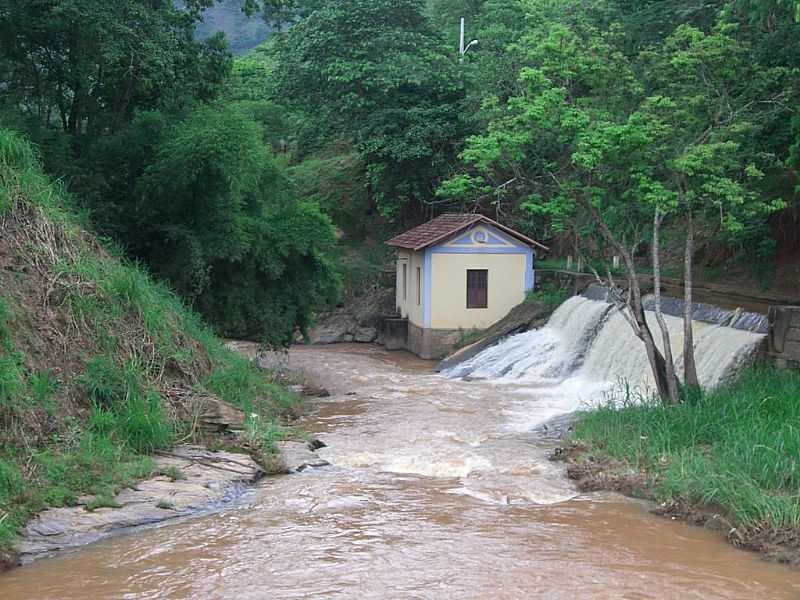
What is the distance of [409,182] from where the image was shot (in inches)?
1193

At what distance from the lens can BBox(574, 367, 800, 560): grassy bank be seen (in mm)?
9727

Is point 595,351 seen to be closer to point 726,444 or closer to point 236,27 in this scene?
point 726,444

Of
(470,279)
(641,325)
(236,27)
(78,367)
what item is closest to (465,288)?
(470,279)

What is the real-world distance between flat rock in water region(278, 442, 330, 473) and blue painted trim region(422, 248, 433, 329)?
1183 centimetres

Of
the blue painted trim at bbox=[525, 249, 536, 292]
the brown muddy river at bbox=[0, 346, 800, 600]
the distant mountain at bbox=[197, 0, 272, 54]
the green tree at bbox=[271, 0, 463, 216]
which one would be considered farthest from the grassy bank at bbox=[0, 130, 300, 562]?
the distant mountain at bbox=[197, 0, 272, 54]

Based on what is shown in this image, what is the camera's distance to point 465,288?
25141 mm

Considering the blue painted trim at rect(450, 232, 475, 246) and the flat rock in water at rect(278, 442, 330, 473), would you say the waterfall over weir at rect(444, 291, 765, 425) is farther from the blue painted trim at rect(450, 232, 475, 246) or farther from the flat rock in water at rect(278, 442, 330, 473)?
the flat rock in water at rect(278, 442, 330, 473)

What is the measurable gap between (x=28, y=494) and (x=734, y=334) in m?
10.9

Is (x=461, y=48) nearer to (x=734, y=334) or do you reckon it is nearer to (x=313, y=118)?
(x=313, y=118)

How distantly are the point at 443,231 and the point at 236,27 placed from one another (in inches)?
2362

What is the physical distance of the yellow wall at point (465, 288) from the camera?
82.2ft

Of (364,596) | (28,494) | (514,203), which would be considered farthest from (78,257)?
(514,203)

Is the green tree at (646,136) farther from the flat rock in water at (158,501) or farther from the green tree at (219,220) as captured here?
the green tree at (219,220)

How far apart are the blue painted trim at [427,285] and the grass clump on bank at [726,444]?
1110cm
